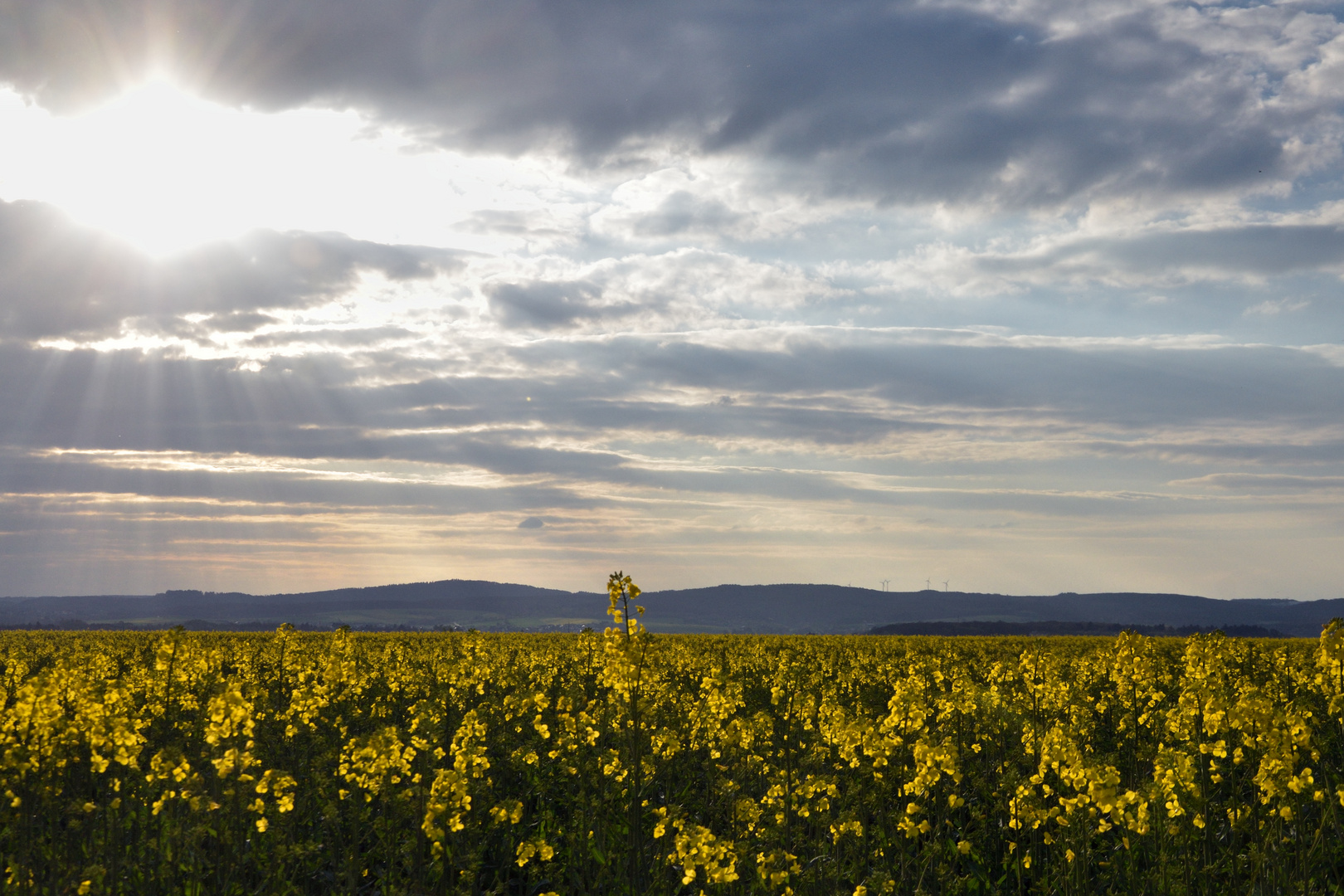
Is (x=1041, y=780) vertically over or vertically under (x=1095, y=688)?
over

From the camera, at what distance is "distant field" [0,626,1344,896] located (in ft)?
24.3

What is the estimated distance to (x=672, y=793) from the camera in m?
12.1

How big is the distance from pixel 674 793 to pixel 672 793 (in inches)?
6.1

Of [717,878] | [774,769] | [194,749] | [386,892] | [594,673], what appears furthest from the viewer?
[594,673]

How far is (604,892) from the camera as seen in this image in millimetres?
9586

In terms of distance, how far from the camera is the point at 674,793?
1227cm

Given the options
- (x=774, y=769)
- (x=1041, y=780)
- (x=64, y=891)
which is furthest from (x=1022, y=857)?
(x=64, y=891)

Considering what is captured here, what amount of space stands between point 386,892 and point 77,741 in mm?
3241

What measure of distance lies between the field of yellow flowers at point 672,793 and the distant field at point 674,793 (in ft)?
0.16

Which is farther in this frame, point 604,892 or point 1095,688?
point 1095,688

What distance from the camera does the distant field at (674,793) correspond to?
741 cm

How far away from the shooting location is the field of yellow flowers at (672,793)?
7410 mm

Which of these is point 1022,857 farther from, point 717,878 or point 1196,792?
point 717,878

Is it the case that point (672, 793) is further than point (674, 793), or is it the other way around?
point (674, 793)
